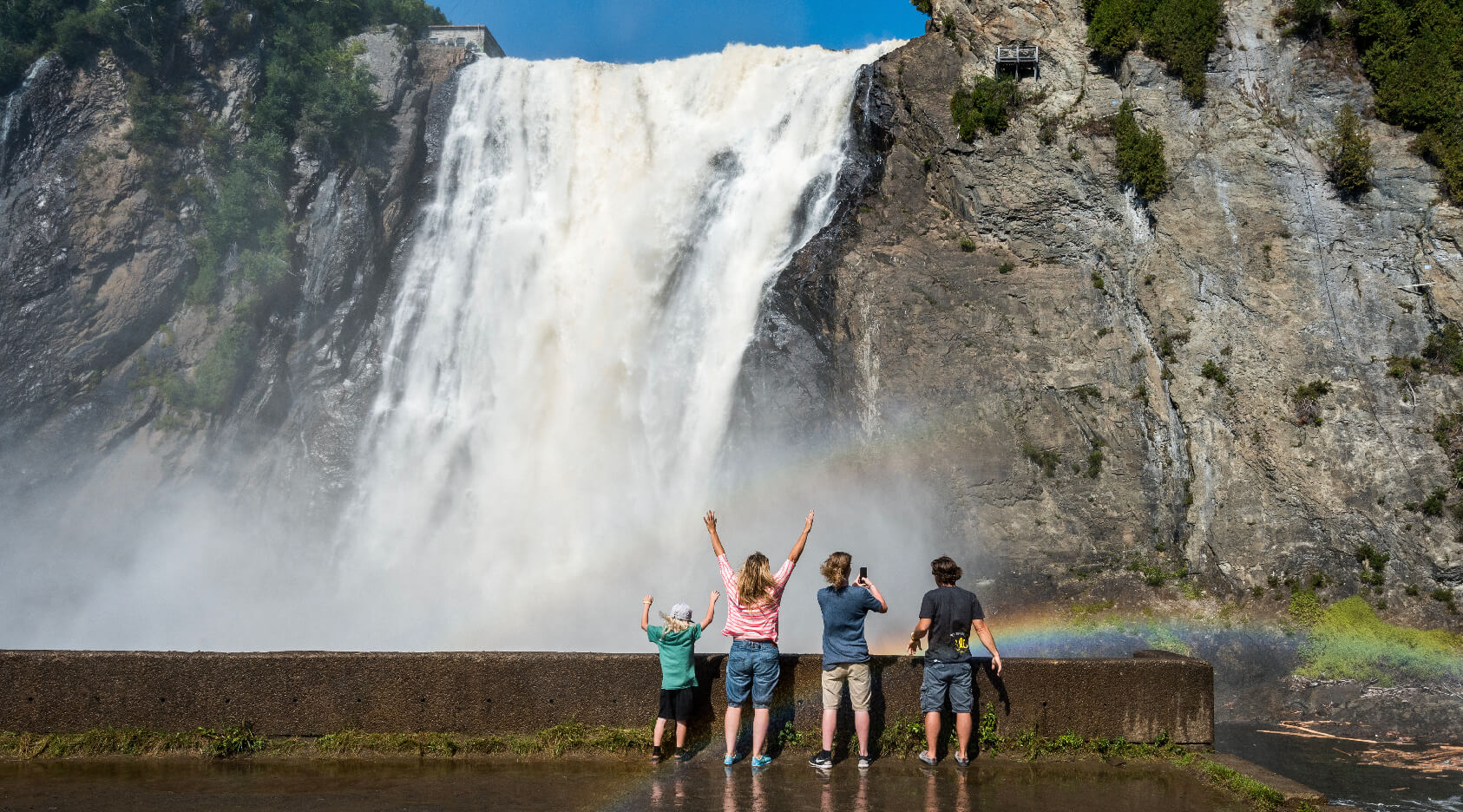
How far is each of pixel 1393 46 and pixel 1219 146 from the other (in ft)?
12.8

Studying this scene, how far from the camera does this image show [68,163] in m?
28.9

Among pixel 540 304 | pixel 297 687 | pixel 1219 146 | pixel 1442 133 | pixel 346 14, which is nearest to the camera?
pixel 297 687

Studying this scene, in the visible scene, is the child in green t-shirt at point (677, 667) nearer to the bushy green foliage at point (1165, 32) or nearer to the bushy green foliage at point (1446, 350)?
the bushy green foliage at point (1446, 350)

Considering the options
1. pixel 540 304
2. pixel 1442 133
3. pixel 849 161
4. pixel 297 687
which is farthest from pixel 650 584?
pixel 1442 133

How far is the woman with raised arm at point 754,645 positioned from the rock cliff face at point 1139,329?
513 inches

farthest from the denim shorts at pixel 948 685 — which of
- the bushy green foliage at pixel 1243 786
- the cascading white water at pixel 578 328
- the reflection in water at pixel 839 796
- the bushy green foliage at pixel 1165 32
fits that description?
the bushy green foliage at pixel 1165 32

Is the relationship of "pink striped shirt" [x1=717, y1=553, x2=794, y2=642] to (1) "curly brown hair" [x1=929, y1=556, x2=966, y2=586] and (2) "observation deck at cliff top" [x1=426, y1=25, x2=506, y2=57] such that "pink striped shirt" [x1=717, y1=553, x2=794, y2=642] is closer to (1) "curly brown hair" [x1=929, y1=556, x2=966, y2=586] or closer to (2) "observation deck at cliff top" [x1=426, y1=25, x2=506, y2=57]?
(1) "curly brown hair" [x1=929, y1=556, x2=966, y2=586]

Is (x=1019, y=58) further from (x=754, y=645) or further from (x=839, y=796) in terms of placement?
(x=839, y=796)

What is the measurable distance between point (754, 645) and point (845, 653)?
691 millimetres

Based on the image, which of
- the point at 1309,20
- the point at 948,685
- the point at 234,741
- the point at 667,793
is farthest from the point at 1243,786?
the point at 1309,20

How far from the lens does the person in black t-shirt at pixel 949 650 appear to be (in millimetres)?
7344

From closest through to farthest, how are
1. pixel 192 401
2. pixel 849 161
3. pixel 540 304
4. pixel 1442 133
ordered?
1. pixel 1442 133
2. pixel 849 161
3. pixel 540 304
4. pixel 192 401

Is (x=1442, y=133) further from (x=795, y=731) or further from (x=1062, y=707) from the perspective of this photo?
(x=795, y=731)

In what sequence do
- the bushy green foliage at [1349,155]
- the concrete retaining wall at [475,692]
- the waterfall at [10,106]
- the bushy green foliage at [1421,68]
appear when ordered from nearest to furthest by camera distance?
the concrete retaining wall at [475,692], the bushy green foliage at [1421,68], the bushy green foliage at [1349,155], the waterfall at [10,106]
